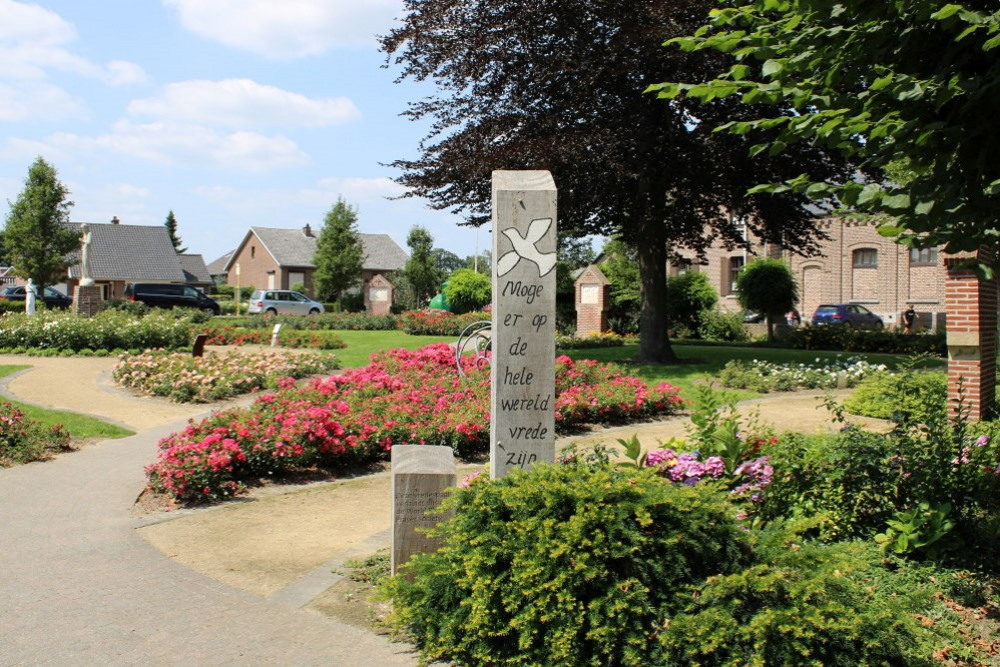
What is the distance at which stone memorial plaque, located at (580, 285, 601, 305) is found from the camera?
2798cm

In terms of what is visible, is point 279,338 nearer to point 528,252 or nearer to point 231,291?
point 528,252

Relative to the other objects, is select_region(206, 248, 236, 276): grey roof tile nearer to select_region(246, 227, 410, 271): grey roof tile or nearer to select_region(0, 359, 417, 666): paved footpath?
select_region(246, 227, 410, 271): grey roof tile

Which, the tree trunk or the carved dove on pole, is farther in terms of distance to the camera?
the tree trunk

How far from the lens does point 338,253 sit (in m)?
52.1

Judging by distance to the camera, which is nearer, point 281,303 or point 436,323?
point 436,323

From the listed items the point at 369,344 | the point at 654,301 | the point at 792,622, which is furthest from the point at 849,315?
the point at 792,622

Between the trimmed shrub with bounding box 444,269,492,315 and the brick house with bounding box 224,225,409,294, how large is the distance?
25648 mm

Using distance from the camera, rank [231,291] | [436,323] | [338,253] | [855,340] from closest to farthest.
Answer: [855,340] → [436,323] → [338,253] → [231,291]

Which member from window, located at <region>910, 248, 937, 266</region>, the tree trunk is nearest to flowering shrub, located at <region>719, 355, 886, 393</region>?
the tree trunk

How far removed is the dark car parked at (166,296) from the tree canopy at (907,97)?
3308 cm

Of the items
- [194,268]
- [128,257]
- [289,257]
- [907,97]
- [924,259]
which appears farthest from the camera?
[194,268]

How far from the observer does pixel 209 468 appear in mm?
7551

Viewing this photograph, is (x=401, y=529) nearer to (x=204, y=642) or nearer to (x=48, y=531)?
(x=204, y=642)

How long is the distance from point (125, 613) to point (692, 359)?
49.0 feet
